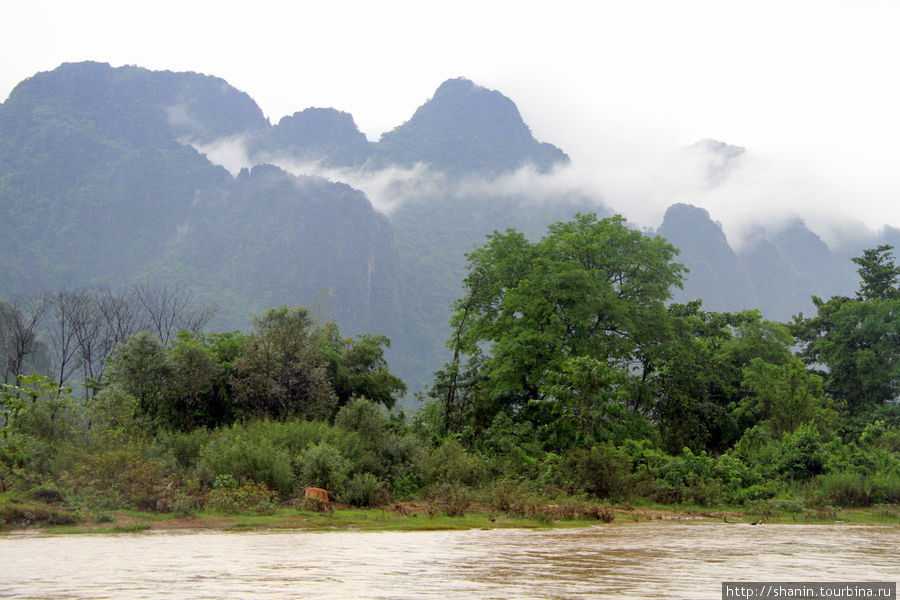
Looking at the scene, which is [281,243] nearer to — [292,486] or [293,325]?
[293,325]

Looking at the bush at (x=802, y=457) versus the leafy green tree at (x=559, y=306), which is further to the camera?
the leafy green tree at (x=559, y=306)

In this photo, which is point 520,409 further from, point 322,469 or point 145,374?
point 145,374

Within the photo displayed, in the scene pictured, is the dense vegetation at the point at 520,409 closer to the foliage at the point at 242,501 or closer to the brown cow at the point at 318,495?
the foliage at the point at 242,501

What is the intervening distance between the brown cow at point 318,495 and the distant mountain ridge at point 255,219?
79.5 metres

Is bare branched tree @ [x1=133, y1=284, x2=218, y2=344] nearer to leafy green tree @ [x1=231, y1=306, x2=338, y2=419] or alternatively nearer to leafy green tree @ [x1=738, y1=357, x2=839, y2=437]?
leafy green tree @ [x1=231, y1=306, x2=338, y2=419]

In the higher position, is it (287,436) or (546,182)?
(546,182)

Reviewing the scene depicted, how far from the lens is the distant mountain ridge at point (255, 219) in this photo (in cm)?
12019

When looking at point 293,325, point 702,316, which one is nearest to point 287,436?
point 293,325

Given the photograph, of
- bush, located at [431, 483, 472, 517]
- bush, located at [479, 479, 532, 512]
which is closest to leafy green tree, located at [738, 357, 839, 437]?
bush, located at [479, 479, 532, 512]

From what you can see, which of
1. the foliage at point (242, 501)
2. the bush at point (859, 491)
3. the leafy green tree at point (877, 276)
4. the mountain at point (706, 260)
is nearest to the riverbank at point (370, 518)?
the foliage at point (242, 501)

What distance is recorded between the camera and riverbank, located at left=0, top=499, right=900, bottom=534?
35.7ft

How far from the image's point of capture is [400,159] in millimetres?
191750

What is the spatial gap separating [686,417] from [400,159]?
169 metres

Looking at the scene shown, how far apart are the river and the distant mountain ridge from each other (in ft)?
278
